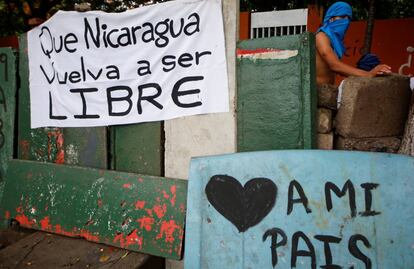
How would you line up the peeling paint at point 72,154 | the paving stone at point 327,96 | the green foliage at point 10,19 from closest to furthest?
the paving stone at point 327,96, the peeling paint at point 72,154, the green foliage at point 10,19

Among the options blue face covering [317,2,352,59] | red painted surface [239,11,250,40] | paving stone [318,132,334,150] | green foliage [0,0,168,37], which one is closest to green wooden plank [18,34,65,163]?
paving stone [318,132,334,150]

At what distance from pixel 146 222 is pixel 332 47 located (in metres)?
2.00

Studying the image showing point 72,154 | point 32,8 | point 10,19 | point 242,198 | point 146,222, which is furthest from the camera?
point 10,19

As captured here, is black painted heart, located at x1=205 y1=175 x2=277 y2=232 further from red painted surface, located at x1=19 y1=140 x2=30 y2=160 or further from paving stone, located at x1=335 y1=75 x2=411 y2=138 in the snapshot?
red painted surface, located at x1=19 y1=140 x2=30 y2=160

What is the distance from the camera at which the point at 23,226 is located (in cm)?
307

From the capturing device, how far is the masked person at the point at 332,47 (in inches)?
96.0

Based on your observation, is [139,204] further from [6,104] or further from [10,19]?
[10,19]

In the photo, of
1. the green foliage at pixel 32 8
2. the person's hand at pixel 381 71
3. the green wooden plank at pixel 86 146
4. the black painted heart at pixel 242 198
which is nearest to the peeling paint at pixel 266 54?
the person's hand at pixel 381 71

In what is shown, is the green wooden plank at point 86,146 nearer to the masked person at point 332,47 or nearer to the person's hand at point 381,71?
the masked person at point 332,47

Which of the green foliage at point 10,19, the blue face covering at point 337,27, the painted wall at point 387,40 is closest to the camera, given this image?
the blue face covering at point 337,27

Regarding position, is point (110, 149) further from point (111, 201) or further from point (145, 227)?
point (145, 227)

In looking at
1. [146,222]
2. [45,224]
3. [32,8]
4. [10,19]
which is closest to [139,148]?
[146,222]

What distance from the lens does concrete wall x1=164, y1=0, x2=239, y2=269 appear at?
2.35m

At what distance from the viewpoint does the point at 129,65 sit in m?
2.66
